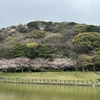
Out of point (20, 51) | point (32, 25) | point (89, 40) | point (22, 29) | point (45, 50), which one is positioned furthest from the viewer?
point (32, 25)

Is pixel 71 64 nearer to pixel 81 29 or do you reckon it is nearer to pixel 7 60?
pixel 7 60

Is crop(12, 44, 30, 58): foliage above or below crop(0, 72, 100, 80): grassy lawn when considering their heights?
above

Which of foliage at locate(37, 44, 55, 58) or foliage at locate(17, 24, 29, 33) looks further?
foliage at locate(17, 24, 29, 33)

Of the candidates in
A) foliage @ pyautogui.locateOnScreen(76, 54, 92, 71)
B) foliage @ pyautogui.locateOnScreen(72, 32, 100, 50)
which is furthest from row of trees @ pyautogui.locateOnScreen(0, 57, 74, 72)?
foliage @ pyautogui.locateOnScreen(72, 32, 100, 50)

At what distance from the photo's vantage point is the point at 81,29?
8319 centimetres

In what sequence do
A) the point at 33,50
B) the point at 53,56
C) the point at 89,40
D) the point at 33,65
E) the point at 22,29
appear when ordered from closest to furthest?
the point at 33,65 < the point at 53,56 < the point at 33,50 < the point at 89,40 < the point at 22,29

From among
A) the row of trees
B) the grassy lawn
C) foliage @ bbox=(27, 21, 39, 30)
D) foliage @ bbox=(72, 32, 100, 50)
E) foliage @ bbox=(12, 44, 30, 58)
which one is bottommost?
the grassy lawn

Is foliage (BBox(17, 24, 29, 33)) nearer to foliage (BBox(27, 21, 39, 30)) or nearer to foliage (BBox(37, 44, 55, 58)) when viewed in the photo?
foliage (BBox(27, 21, 39, 30))

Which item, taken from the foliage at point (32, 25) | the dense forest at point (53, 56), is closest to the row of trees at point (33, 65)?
the dense forest at point (53, 56)

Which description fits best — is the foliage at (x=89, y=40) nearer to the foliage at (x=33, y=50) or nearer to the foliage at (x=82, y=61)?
the foliage at (x=82, y=61)

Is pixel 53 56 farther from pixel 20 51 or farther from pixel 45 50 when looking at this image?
pixel 20 51

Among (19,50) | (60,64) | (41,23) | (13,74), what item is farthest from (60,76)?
(41,23)

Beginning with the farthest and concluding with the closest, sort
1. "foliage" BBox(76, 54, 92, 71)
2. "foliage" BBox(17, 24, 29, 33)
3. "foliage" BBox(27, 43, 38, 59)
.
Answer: "foliage" BBox(17, 24, 29, 33), "foliage" BBox(27, 43, 38, 59), "foliage" BBox(76, 54, 92, 71)

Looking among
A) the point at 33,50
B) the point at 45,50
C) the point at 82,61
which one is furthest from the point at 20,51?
the point at 82,61
